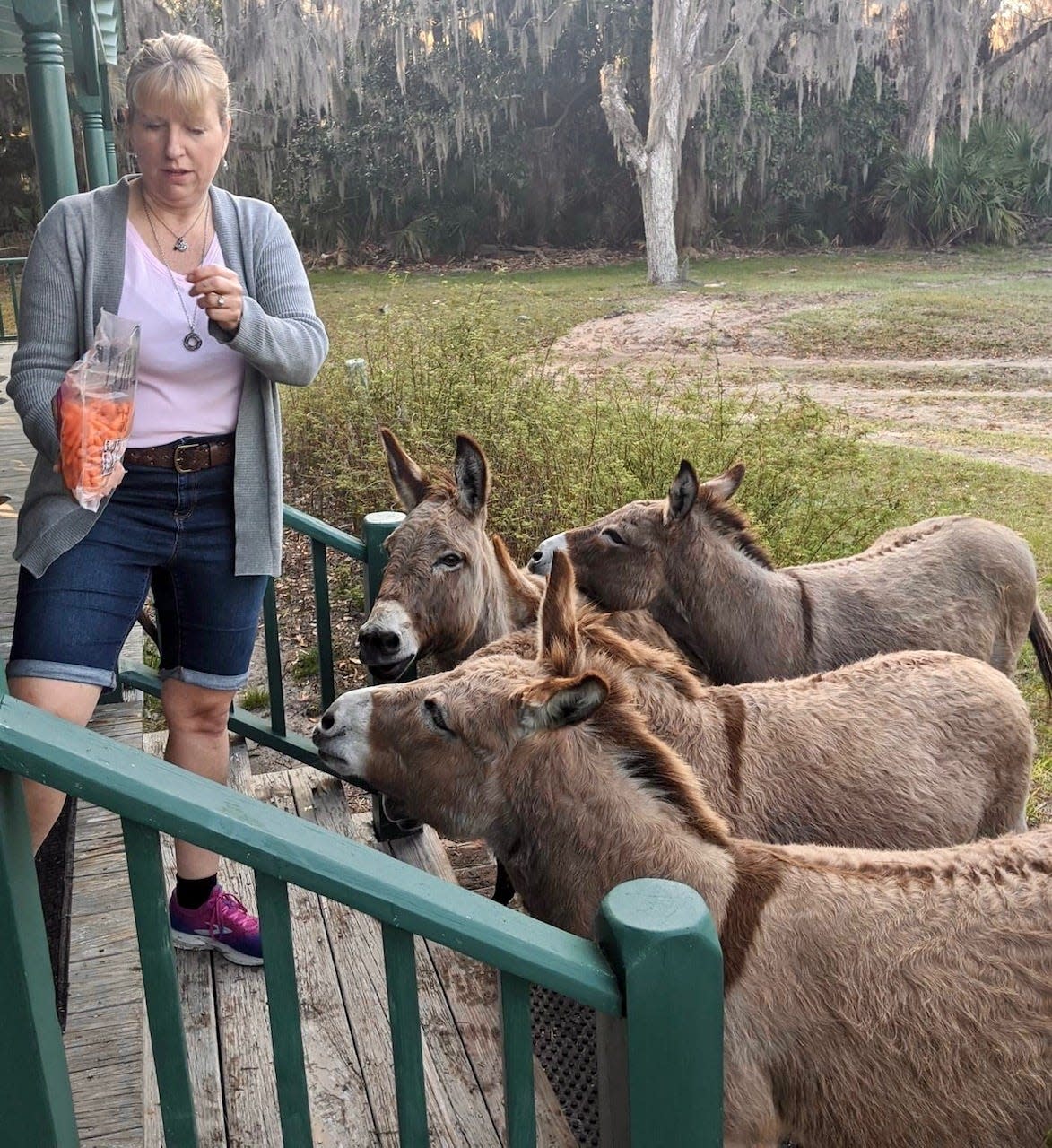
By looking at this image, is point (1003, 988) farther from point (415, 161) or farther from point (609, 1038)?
point (415, 161)

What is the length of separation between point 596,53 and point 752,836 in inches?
1057

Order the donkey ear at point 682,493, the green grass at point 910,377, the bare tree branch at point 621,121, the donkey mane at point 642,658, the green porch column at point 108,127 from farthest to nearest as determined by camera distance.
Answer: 1. the bare tree branch at point 621,121
2. the green grass at point 910,377
3. the green porch column at point 108,127
4. the donkey ear at point 682,493
5. the donkey mane at point 642,658

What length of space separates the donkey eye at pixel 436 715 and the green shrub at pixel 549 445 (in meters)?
3.61

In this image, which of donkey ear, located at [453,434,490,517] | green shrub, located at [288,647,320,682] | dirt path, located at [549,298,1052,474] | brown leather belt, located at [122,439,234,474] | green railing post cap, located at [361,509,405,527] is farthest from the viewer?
dirt path, located at [549,298,1052,474]

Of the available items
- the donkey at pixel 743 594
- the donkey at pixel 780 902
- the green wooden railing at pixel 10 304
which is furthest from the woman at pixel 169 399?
the green wooden railing at pixel 10 304

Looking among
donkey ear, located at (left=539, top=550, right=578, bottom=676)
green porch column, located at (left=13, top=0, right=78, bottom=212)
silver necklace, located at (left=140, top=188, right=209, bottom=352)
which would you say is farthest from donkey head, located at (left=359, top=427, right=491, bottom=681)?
green porch column, located at (left=13, top=0, right=78, bottom=212)

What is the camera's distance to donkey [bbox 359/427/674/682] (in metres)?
3.64

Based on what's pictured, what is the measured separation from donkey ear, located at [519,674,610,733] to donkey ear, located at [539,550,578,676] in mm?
169

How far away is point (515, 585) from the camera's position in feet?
13.4

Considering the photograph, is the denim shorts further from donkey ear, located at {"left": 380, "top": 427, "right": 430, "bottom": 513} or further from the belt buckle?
donkey ear, located at {"left": 380, "top": 427, "right": 430, "bottom": 513}

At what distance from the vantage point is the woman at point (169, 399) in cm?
232

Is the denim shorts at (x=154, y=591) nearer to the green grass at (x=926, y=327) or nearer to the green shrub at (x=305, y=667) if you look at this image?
the green shrub at (x=305, y=667)

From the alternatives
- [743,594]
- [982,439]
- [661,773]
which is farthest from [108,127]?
[982,439]

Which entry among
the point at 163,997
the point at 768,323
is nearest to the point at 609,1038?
the point at 163,997
